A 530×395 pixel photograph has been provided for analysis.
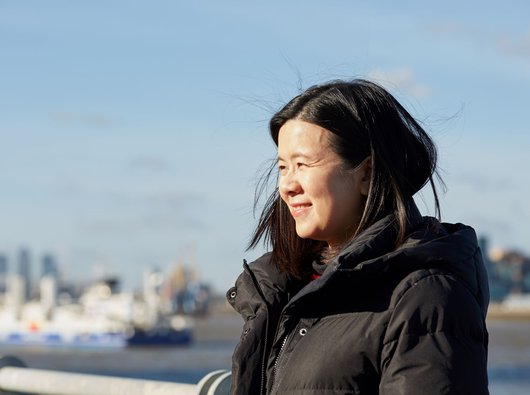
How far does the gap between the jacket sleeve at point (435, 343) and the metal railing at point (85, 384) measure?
1.22 metres

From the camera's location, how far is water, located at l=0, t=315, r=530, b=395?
43.4 meters

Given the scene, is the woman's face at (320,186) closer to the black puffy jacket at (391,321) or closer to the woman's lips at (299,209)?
the woman's lips at (299,209)

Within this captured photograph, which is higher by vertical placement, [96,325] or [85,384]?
[85,384]

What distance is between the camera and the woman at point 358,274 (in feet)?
7.84

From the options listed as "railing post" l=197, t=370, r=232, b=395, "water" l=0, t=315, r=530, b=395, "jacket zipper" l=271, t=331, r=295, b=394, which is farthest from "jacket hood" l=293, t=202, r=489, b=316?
"water" l=0, t=315, r=530, b=395

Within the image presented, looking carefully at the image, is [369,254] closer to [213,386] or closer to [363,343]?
[363,343]

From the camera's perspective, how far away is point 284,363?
2611 mm

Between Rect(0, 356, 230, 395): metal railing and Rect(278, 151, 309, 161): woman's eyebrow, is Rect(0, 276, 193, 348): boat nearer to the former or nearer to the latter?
Rect(0, 356, 230, 395): metal railing

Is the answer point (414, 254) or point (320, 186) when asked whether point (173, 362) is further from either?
point (414, 254)

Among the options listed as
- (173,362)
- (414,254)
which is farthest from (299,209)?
(173,362)

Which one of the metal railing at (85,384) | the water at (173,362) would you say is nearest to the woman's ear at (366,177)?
the metal railing at (85,384)

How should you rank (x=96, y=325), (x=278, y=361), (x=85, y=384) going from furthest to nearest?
(x=96, y=325), (x=85, y=384), (x=278, y=361)

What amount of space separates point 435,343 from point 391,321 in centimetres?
10

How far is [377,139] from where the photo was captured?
267 cm
